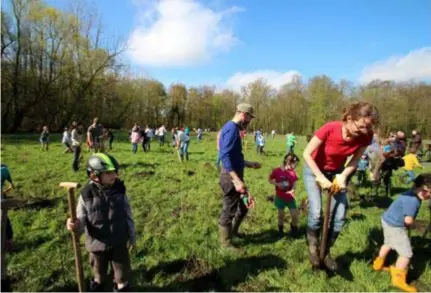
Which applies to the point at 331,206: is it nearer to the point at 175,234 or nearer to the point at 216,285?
the point at 216,285

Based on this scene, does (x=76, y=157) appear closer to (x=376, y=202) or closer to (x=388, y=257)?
(x=376, y=202)

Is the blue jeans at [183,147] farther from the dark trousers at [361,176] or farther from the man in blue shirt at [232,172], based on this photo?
the man in blue shirt at [232,172]

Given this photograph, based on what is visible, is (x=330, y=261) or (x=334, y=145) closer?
(x=334, y=145)

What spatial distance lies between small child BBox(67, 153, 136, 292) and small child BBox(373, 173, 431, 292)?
10.7ft

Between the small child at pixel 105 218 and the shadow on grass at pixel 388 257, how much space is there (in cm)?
276

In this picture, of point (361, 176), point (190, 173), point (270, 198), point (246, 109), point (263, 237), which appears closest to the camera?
point (246, 109)

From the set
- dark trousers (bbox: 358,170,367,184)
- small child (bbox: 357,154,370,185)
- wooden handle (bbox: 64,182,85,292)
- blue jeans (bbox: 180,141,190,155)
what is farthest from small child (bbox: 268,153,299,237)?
blue jeans (bbox: 180,141,190,155)

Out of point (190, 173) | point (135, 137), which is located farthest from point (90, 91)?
point (190, 173)

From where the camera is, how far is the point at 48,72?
146ft

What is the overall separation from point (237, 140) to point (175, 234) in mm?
2237

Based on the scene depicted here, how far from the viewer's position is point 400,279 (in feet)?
14.1

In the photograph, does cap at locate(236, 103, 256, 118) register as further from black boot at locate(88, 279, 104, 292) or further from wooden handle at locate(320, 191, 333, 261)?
black boot at locate(88, 279, 104, 292)

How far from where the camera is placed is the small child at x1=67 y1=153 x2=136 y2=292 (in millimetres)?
3705

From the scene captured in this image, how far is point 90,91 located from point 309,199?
151ft
